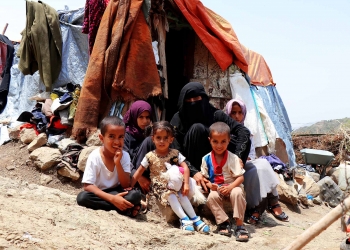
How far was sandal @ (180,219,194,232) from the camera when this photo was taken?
338cm

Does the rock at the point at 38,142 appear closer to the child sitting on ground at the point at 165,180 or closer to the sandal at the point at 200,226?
the child sitting on ground at the point at 165,180

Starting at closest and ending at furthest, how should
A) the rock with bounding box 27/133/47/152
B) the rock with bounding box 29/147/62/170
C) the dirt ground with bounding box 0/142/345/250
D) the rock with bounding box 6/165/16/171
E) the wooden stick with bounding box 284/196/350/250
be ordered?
the wooden stick with bounding box 284/196/350/250 < the dirt ground with bounding box 0/142/345/250 < the rock with bounding box 29/147/62/170 < the rock with bounding box 6/165/16/171 < the rock with bounding box 27/133/47/152

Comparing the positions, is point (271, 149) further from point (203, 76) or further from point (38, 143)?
point (38, 143)

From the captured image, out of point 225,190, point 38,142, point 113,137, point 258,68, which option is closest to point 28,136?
point 38,142

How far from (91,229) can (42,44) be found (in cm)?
423

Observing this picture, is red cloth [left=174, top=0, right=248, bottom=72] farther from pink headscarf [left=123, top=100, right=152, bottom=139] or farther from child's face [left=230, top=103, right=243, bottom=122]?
pink headscarf [left=123, top=100, right=152, bottom=139]

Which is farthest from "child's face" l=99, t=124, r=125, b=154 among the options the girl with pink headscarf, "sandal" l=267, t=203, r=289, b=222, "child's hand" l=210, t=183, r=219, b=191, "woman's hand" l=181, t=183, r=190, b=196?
"sandal" l=267, t=203, r=289, b=222

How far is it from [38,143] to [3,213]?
2.74 meters

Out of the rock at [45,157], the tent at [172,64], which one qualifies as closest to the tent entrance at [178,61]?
the tent at [172,64]

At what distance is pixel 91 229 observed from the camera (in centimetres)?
284

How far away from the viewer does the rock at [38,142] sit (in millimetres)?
5258

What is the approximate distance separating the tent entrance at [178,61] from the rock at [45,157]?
2360 mm

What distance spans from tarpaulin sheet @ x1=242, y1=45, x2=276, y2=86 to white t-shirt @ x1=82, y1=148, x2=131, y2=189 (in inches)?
177

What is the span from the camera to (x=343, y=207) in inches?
73.9
